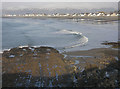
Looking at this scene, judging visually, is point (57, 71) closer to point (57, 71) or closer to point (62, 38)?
point (57, 71)

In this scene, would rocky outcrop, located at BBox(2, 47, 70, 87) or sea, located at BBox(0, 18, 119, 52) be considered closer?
rocky outcrop, located at BBox(2, 47, 70, 87)

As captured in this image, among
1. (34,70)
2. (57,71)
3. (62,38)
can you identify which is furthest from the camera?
(62,38)

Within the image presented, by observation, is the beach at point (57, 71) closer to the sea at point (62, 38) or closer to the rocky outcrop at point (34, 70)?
the rocky outcrop at point (34, 70)

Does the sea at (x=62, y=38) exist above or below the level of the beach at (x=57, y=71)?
above

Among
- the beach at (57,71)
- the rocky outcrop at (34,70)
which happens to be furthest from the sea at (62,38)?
the beach at (57,71)

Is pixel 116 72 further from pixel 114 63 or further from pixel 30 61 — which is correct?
pixel 30 61

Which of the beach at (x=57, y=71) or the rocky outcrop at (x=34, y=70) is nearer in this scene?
the beach at (x=57, y=71)

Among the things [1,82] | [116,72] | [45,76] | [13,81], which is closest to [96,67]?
[116,72]

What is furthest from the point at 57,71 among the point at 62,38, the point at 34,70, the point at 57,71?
the point at 62,38

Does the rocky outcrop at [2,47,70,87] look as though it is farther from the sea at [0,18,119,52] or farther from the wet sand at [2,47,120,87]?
the sea at [0,18,119,52]

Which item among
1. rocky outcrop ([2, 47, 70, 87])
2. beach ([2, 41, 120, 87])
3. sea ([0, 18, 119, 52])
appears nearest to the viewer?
beach ([2, 41, 120, 87])

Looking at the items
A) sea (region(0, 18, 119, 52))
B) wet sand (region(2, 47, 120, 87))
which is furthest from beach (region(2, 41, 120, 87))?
sea (region(0, 18, 119, 52))

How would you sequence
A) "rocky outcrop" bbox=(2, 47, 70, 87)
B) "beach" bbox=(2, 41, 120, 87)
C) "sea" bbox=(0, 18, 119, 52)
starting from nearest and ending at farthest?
1. "beach" bbox=(2, 41, 120, 87)
2. "rocky outcrop" bbox=(2, 47, 70, 87)
3. "sea" bbox=(0, 18, 119, 52)
